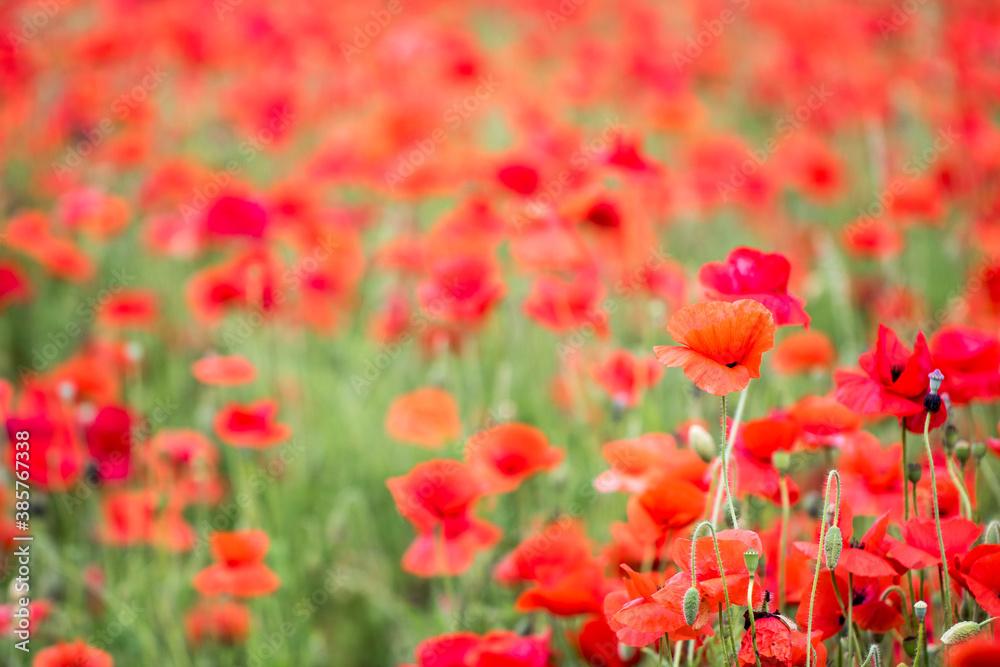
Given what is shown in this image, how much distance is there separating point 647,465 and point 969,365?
459 mm

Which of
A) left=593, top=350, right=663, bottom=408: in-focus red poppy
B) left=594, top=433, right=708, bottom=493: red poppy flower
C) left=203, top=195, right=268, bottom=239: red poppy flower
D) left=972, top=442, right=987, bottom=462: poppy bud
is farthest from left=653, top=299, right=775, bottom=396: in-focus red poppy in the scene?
left=203, top=195, right=268, bottom=239: red poppy flower

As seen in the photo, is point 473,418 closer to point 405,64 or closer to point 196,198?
point 196,198

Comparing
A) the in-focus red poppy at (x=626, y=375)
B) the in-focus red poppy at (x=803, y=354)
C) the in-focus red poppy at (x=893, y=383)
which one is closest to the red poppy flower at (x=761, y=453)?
the in-focus red poppy at (x=893, y=383)

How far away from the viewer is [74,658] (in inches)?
49.1

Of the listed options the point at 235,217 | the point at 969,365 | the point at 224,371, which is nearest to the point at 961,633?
the point at 969,365

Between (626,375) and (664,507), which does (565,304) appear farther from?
(664,507)

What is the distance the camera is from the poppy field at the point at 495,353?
3.58 ft

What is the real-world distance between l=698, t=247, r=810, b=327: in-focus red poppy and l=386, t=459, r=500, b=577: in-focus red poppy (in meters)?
0.48

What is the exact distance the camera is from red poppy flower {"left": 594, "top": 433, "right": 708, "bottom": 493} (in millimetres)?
1181

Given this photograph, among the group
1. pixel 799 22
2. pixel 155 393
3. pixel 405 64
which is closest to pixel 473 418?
pixel 155 393

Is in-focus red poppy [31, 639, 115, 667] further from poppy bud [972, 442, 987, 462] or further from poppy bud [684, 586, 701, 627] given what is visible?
poppy bud [972, 442, 987, 462]

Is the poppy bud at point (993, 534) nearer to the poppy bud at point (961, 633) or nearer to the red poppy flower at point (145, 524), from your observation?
the poppy bud at point (961, 633)

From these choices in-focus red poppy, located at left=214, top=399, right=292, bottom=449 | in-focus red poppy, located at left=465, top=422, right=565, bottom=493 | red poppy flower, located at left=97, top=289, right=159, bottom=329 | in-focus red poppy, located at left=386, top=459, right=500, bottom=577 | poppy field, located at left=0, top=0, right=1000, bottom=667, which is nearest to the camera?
poppy field, located at left=0, top=0, right=1000, bottom=667

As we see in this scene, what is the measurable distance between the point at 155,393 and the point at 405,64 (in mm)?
1756
